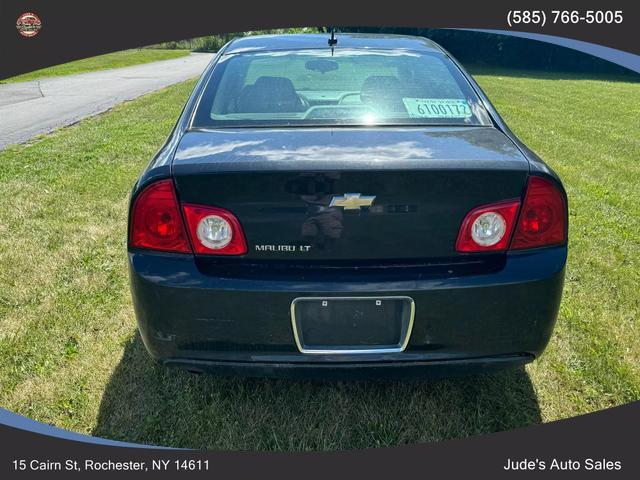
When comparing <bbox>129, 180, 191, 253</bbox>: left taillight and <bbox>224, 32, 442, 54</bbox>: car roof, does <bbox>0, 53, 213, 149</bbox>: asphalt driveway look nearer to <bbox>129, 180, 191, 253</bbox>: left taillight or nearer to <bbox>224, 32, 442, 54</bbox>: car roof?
<bbox>224, 32, 442, 54</bbox>: car roof

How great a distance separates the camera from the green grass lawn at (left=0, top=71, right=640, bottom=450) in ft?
7.86

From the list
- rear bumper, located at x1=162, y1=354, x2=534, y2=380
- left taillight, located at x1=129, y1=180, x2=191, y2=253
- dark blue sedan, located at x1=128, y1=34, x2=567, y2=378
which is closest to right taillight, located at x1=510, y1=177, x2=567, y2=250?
dark blue sedan, located at x1=128, y1=34, x2=567, y2=378

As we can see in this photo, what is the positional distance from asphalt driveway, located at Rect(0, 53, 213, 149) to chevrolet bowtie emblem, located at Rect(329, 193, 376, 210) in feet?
25.1

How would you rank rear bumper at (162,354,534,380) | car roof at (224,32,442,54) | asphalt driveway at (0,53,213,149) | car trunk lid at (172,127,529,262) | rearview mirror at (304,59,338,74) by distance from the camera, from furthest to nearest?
asphalt driveway at (0,53,213,149)
car roof at (224,32,442,54)
rearview mirror at (304,59,338,74)
rear bumper at (162,354,534,380)
car trunk lid at (172,127,529,262)

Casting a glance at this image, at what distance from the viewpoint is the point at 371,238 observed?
192cm

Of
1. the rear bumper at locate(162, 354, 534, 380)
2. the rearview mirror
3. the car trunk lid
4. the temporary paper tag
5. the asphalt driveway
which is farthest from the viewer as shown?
the asphalt driveway

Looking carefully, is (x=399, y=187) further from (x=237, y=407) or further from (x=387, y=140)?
(x=237, y=407)

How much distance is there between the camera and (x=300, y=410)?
2.47 meters

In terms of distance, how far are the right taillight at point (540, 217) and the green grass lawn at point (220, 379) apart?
2.96 feet

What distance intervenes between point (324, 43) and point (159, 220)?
5.63 feet

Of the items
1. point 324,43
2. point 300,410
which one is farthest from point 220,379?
point 324,43

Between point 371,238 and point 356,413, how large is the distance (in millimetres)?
955

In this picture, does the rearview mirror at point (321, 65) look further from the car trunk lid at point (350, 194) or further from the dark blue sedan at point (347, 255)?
the car trunk lid at point (350, 194)

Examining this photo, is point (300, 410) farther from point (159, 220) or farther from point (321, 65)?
point (321, 65)
